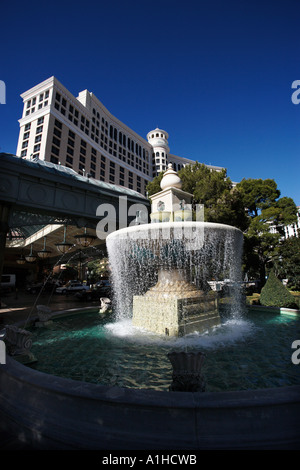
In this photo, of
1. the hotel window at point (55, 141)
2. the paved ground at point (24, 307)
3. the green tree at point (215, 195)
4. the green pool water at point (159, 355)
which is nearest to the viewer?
the green pool water at point (159, 355)

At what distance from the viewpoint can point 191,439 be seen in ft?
5.76

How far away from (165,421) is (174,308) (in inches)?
153

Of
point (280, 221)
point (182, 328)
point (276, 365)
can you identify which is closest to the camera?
point (276, 365)

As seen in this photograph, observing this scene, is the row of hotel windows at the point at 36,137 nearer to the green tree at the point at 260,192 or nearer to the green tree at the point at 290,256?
the green tree at the point at 260,192

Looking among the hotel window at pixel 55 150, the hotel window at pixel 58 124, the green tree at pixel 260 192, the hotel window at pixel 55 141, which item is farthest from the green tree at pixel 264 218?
the hotel window at pixel 58 124

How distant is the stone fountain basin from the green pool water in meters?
1.17

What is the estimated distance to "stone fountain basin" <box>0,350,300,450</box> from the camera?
177 centimetres

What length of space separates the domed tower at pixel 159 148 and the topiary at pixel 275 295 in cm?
6996

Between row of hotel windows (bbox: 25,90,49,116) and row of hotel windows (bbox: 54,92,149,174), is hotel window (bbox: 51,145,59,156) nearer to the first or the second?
row of hotel windows (bbox: 54,92,149,174)

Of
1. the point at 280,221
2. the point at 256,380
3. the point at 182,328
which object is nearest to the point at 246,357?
the point at 256,380

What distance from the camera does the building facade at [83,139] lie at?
147 feet
